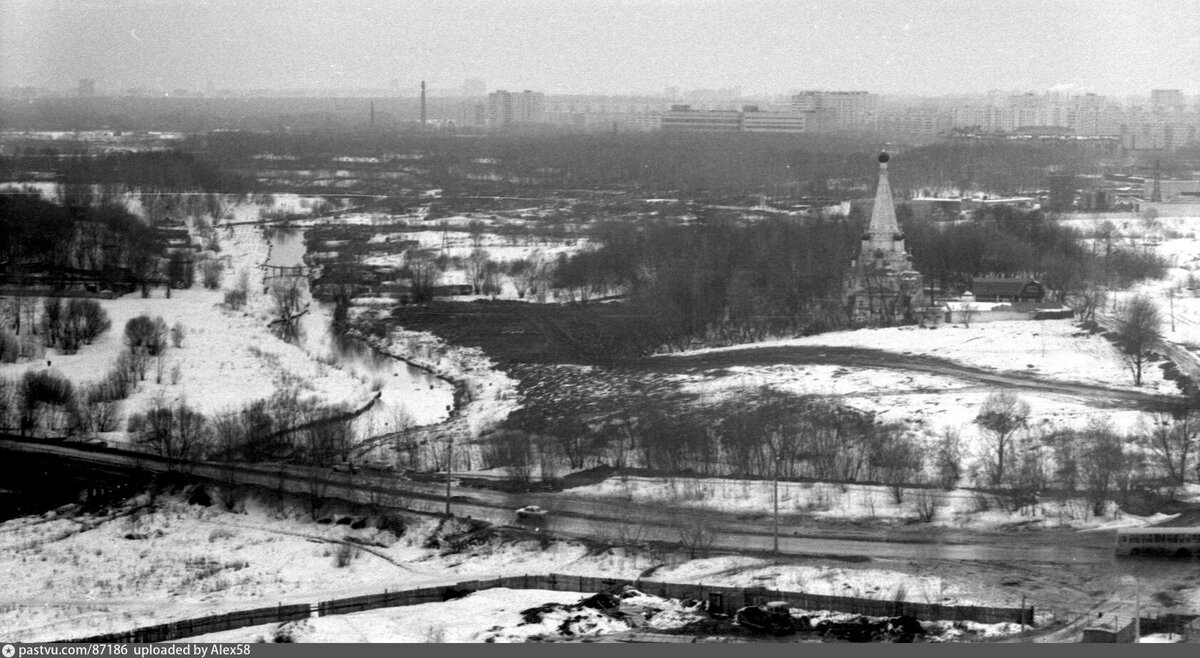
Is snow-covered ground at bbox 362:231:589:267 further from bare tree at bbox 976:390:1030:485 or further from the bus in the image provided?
the bus

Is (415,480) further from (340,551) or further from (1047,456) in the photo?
(1047,456)

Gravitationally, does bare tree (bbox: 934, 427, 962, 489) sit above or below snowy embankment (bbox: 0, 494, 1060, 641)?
above

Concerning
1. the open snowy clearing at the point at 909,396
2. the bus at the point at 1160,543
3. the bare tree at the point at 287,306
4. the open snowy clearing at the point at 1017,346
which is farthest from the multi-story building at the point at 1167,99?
the bus at the point at 1160,543

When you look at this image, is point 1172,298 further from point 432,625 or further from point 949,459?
point 432,625

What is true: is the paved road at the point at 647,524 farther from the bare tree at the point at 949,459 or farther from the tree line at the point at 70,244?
the tree line at the point at 70,244

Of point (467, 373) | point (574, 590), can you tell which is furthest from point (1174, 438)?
point (467, 373)

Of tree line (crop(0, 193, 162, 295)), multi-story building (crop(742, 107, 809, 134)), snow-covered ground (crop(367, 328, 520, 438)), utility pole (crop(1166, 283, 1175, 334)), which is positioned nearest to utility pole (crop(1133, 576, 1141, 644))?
snow-covered ground (crop(367, 328, 520, 438))

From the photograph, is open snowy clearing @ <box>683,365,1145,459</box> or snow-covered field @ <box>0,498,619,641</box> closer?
snow-covered field @ <box>0,498,619,641</box>
